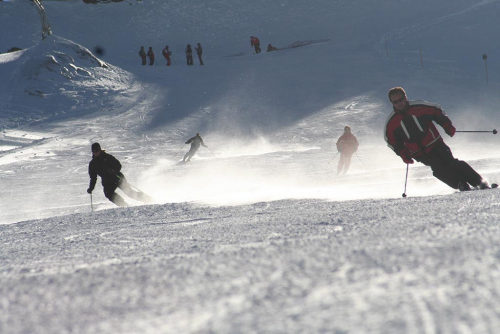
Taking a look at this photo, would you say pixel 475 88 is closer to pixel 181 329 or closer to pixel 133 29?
pixel 181 329

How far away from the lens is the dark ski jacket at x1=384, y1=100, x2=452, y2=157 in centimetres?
681

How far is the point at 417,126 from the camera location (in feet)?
22.5

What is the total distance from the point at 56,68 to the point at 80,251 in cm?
3210

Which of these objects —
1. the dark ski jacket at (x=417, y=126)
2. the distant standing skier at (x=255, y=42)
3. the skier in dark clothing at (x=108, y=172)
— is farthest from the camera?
the distant standing skier at (x=255, y=42)

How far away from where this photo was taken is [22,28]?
5231cm

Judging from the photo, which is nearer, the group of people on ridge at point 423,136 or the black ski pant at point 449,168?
the black ski pant at point 449,168

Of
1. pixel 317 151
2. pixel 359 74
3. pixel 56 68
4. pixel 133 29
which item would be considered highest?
pixel 133 29

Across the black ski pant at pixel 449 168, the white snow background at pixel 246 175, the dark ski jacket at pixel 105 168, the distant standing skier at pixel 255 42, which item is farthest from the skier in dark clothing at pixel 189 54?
the black ski pant at pixel 449 168

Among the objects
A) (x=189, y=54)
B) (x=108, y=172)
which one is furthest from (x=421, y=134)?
(x=189, y=54)

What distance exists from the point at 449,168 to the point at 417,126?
66 cm

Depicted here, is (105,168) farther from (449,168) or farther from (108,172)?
(449,168)

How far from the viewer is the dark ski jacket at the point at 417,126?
22.4 feet

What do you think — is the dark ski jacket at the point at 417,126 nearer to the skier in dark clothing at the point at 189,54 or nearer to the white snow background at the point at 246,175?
the white snow background at the point at 246,175

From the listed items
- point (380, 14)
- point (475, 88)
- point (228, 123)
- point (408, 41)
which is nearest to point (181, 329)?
point (228, 123)
